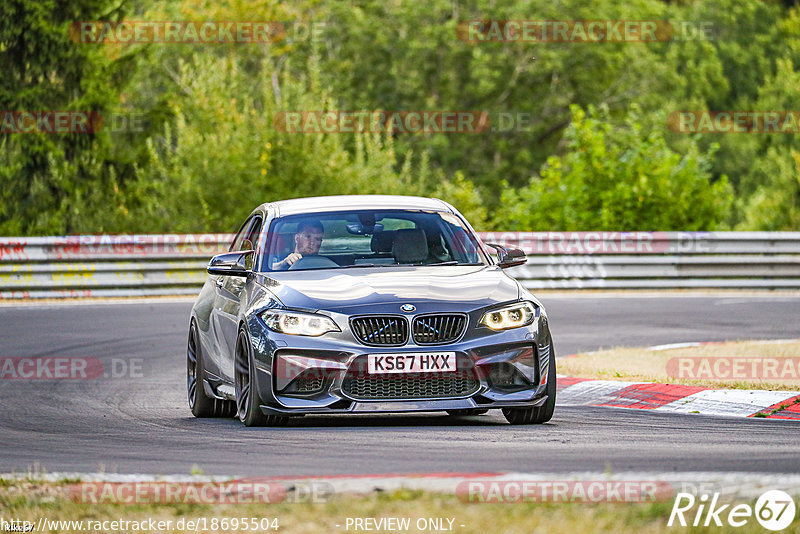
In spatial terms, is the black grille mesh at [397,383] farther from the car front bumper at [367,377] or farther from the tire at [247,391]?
the tire at [247,391]

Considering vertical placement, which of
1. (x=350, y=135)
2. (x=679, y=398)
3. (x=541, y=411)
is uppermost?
(x=541, y=411)

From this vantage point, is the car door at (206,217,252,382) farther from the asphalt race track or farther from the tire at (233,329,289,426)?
the tire at (233,329,289,426)

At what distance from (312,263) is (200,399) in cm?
150

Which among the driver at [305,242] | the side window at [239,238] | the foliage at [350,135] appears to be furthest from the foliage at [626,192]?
the driver at [305,242]

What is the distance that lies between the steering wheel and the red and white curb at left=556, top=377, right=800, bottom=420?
89.1 inches

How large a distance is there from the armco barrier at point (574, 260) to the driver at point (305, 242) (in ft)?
43.2

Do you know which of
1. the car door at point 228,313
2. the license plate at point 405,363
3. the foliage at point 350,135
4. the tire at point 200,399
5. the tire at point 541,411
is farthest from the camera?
the foliage at point 350,135

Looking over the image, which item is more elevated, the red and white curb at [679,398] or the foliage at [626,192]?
the red and white curb at [679,398]

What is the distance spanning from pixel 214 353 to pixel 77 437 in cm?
152

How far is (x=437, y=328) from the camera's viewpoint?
9109mm

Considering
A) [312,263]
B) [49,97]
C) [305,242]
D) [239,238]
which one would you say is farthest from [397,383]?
[49,97]

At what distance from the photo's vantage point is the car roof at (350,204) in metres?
10.6

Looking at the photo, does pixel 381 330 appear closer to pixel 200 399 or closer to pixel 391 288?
pixel 391 288

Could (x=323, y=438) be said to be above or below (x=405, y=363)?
below
